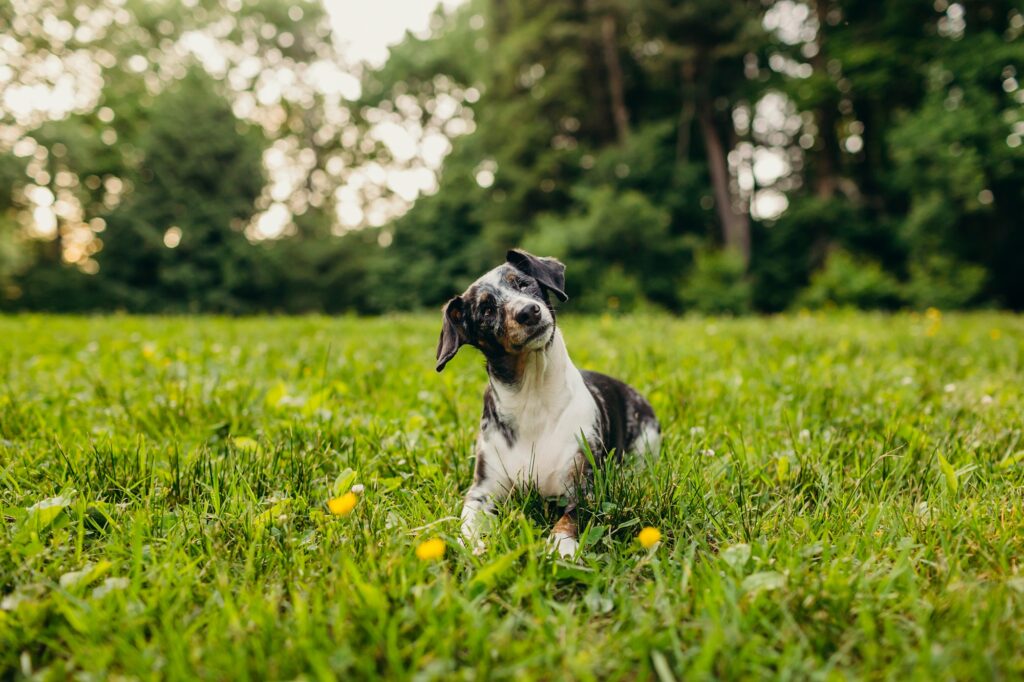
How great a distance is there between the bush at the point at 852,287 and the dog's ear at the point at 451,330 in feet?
51.2

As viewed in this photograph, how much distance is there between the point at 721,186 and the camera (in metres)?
19.6

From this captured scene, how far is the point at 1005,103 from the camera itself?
15.2m

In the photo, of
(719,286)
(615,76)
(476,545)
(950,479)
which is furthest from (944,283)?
(476,545)

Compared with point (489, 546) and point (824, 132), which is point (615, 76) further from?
point (489, 546)

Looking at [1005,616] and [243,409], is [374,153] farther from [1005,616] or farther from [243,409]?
[1005,616]

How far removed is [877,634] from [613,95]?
857 inches

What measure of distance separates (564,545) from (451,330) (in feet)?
3.05

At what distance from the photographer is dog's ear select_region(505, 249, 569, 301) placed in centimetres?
266

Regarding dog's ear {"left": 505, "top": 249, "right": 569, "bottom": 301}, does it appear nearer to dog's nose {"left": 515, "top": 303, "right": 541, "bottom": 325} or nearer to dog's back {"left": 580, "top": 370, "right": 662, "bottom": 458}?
dog's nose {"left": 515, "top": 303, "right": 541, "bottom": 325}

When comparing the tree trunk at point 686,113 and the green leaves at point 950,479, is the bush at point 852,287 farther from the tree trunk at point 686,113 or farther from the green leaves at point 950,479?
the green leaves at point 950,479

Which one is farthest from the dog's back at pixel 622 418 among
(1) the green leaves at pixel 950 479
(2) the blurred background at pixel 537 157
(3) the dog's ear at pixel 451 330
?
(2) the blurred background at pixel 537 157

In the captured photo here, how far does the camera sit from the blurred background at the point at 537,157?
54.9 ft

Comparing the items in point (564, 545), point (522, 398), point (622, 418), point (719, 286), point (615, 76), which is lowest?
point (719, 286)

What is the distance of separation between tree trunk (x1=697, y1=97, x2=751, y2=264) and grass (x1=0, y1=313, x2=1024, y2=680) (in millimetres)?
16357
